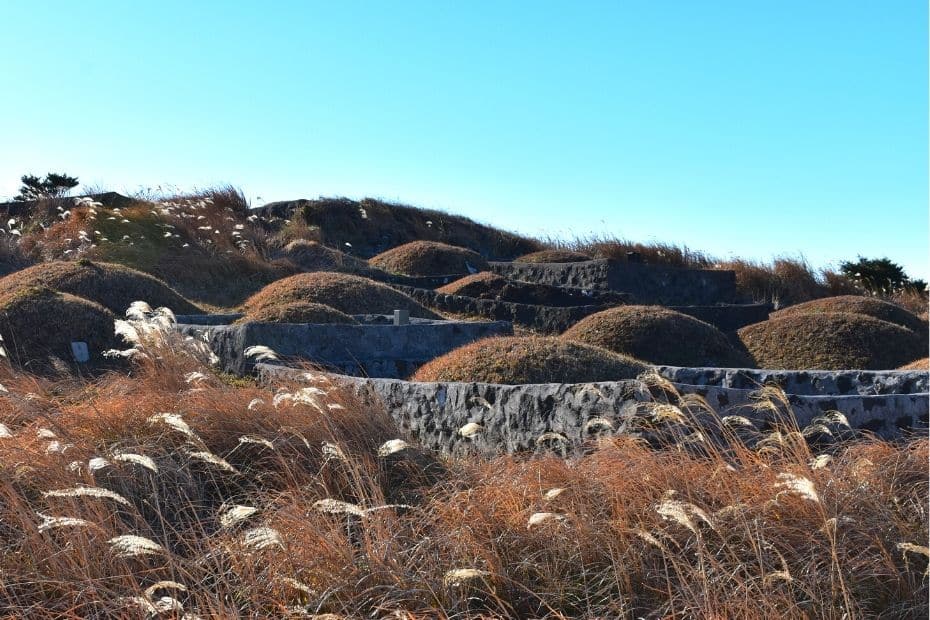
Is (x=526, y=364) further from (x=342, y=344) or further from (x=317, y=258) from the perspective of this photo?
(x=317, y=258)

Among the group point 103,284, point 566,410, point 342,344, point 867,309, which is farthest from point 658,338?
point 103,284

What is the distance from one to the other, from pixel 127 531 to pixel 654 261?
2122 cm

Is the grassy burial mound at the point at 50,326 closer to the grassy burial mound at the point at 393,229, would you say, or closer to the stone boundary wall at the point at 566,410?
the stone boundary wall at the point at 566,410

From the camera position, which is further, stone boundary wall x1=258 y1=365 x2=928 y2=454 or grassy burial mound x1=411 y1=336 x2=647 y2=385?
grassy burial mound x1=411 y1=336 x2=647 y2=385

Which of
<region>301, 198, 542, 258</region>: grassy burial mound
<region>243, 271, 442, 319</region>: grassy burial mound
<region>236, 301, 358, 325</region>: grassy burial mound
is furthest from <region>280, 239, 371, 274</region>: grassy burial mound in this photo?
<region>236, 301, 358, 325</region>: grassy burial mound

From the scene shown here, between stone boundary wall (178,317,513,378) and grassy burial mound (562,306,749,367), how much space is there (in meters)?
2.63

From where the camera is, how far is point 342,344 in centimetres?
968

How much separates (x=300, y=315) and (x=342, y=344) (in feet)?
6.39

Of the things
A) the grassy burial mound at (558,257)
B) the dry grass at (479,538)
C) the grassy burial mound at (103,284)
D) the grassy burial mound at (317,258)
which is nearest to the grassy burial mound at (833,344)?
the dry grass at (479,538)

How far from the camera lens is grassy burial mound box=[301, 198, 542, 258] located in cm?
2712

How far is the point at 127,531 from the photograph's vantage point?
4000 mm

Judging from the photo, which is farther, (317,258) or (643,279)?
(317,258)

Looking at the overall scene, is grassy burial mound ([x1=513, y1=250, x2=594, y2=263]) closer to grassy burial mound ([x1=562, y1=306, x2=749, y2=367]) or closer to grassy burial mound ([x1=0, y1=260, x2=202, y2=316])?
grassy burial mound ([x1=562, y1=306, x2=749, y2=367])

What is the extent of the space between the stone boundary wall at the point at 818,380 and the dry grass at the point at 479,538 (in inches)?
94.0
